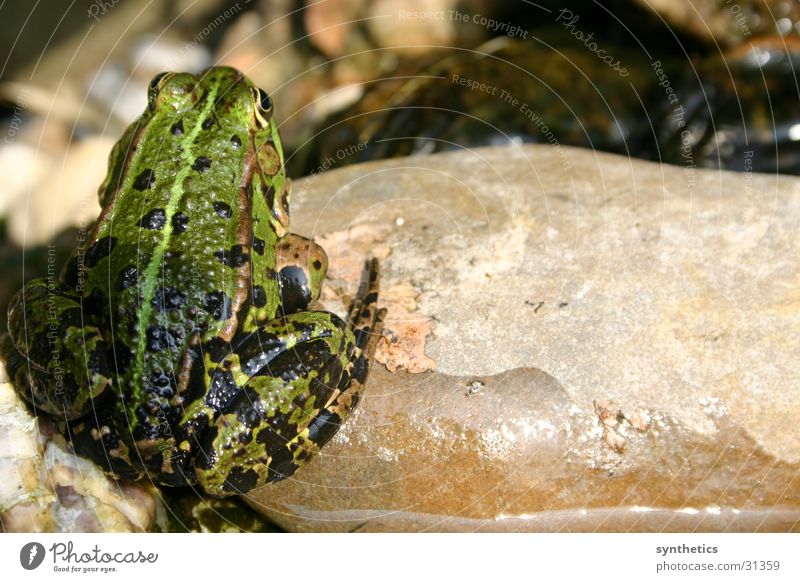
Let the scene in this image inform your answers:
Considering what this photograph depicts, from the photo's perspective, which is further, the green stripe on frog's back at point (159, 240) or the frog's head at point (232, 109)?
the frog's head at point (232, 109)

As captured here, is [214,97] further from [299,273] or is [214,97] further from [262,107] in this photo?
[299,273]

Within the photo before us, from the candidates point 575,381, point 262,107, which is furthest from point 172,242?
point 575,381

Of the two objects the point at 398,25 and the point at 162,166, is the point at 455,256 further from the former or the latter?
the point at 398,25
